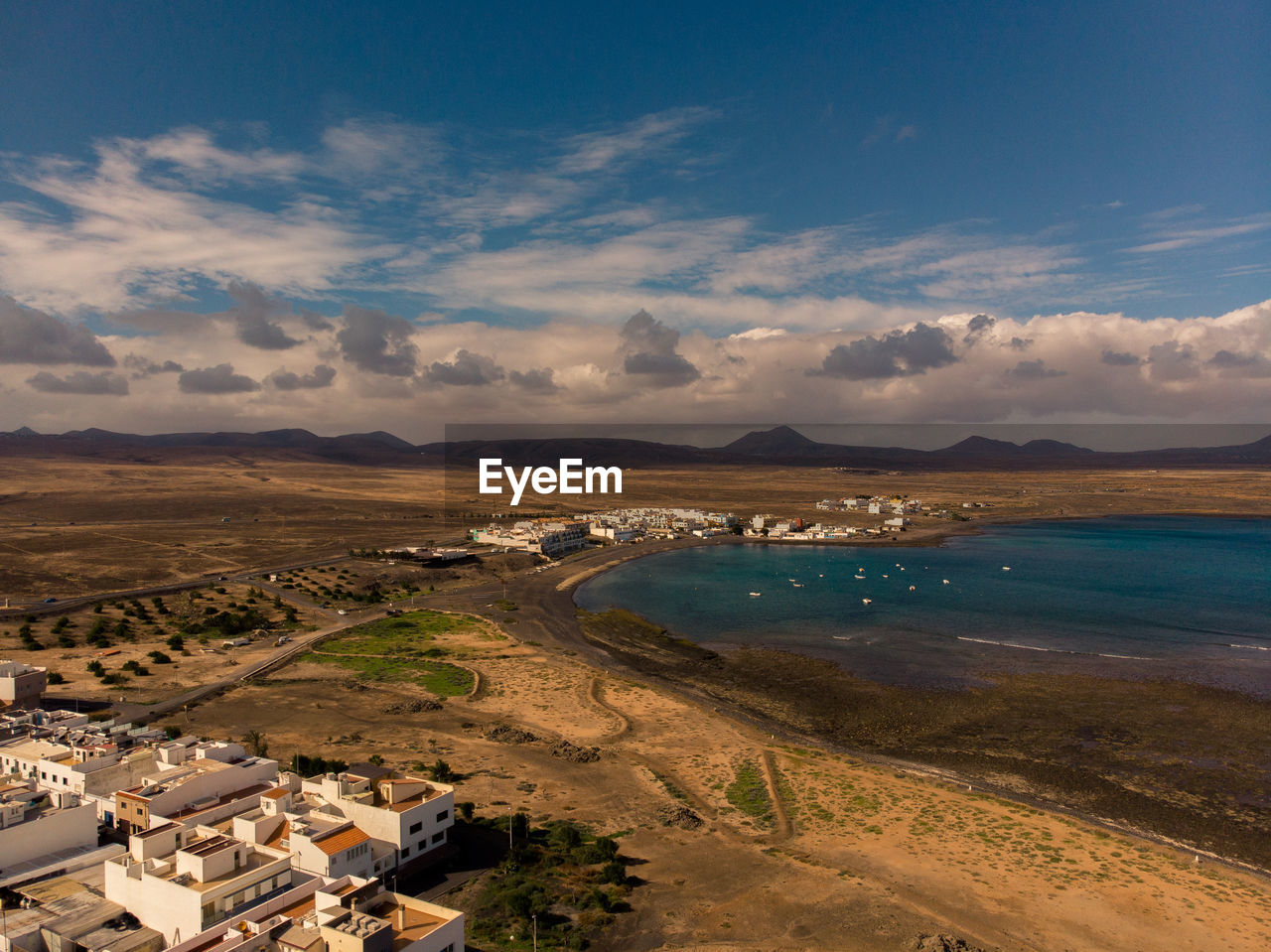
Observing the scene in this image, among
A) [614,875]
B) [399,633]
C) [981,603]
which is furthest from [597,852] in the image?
[981,603]

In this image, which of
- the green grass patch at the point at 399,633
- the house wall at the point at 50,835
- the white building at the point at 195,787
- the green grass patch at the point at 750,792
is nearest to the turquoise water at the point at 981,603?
the green grass patch at the point at 399,633

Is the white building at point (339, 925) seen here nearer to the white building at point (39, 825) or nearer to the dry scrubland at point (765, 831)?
the dry scrubland at point (765, 831)

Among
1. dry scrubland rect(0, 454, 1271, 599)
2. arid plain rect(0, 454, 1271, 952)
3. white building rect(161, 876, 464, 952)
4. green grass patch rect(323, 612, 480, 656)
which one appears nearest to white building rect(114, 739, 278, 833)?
white building rect(161, 876, 464, 952)

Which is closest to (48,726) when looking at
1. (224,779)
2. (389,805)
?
(224,779)

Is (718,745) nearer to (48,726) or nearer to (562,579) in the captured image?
(48,726)

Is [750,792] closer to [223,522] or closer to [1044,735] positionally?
[1044,735]
